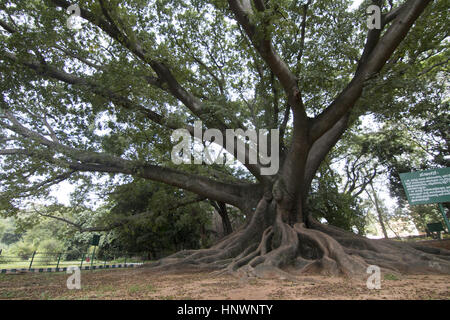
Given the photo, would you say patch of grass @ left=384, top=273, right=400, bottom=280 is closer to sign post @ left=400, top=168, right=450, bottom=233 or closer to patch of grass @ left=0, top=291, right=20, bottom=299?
sign post @ left=400, top=168, right=450, bottom=233

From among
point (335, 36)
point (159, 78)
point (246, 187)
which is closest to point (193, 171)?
point (246, 187)

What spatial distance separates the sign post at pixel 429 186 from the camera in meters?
7.77

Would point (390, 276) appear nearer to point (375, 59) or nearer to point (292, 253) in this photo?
point (292, 253)

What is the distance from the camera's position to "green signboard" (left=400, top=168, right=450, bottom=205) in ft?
25.5

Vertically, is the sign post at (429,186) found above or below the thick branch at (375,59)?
below

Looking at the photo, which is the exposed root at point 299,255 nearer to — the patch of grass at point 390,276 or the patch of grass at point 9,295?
Answer: the patch of grass at point 390,276

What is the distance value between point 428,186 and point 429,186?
0.08ft

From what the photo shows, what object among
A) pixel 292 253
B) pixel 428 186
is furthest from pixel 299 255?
pixel 428 186

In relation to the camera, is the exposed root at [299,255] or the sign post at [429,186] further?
the sign post at [429,186]

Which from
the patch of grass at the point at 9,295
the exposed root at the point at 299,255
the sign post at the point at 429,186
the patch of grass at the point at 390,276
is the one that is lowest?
the patch of grass at the point at 9,295

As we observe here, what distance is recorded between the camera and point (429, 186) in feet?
26.2

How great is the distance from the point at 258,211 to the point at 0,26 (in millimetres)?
9036

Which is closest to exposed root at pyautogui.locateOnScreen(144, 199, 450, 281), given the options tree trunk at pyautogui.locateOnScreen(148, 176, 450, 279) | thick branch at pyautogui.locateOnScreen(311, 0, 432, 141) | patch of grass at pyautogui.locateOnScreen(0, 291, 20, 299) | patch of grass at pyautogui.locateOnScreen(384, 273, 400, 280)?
tree trunk at pyautogui.locateOnScreen(148, 176, 450, 279)

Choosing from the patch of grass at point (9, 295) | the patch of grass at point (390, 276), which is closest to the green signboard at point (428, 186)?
the patch of grass at point (390, 276)
